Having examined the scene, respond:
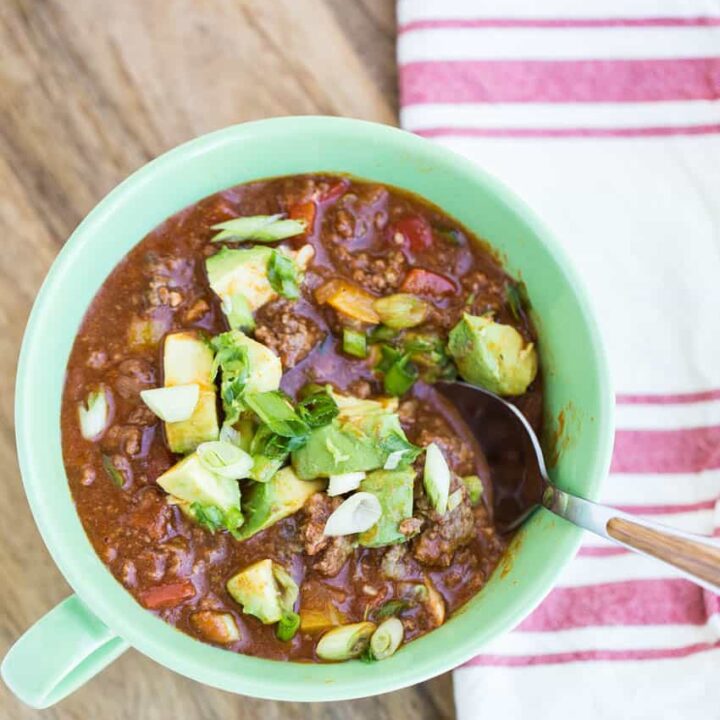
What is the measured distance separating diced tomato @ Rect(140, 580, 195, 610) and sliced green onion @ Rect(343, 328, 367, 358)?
2.23 ft

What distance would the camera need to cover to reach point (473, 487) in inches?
99.8

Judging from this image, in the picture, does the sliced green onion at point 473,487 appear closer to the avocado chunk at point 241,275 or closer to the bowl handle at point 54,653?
the avocado chunk at point 241,275

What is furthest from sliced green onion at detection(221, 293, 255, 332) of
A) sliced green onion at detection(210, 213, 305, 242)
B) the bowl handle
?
the bowl handle

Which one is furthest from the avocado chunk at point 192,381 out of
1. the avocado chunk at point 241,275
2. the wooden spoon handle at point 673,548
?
the wooden spoon handle at point 673,548

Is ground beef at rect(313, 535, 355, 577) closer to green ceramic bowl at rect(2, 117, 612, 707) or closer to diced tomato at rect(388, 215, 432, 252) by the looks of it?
green ceramic bowl at rect(2, 117, 612, 707)

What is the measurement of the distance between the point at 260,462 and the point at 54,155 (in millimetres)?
1142

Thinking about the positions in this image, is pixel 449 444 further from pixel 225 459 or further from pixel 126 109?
pixel 126 109

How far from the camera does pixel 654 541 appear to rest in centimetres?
208

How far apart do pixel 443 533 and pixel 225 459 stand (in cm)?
56

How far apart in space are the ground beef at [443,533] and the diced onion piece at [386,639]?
0.55 feet

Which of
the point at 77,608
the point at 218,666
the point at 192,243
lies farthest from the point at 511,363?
the point at 77,608

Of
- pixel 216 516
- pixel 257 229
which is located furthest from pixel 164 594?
pixel 257 229

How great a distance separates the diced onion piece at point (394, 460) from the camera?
237 cm

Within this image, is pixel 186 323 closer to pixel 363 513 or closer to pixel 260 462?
pixel 260 462
